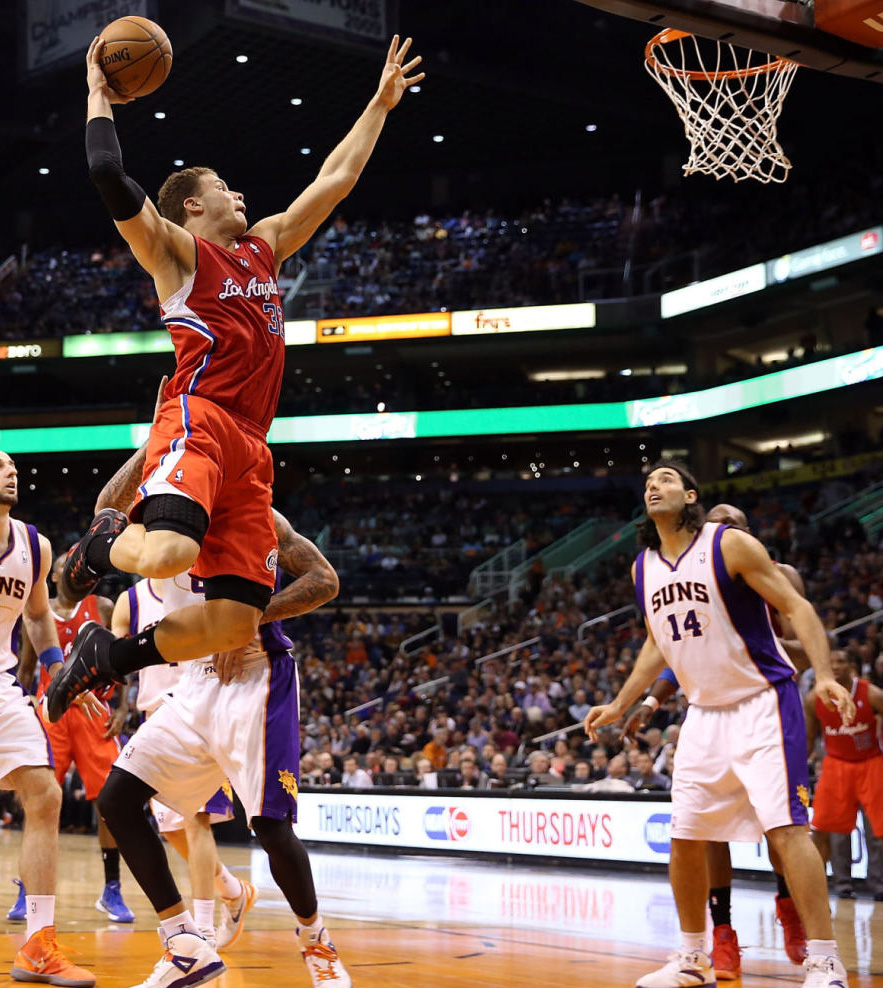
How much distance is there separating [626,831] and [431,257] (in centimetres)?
2184

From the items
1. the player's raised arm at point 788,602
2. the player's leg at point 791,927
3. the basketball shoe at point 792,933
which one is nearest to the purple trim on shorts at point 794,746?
the player's raised arm at point 788,602

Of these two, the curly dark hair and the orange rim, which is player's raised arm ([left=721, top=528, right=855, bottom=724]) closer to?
the curly dark hair

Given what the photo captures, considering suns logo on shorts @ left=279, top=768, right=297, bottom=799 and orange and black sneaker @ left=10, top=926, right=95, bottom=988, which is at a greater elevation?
suns logo on shorts @ left=279, top=768, right=297, bottom=799

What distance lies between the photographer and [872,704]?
9586 mm

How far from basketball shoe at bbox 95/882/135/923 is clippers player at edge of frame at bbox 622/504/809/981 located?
3.53 meters

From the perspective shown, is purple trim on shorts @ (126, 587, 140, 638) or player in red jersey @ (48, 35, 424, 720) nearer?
player in red jersey @ (48, 35, 424, 720)

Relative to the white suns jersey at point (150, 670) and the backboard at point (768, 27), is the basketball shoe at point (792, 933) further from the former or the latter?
the backboard at point (768, 27)

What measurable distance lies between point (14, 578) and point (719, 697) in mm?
3367

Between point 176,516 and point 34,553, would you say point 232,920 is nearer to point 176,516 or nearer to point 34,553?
point 34,553

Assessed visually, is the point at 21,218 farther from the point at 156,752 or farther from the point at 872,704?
the point at 156,752

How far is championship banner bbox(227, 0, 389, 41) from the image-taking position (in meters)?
21.8

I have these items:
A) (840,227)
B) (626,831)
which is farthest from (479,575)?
(626,831)

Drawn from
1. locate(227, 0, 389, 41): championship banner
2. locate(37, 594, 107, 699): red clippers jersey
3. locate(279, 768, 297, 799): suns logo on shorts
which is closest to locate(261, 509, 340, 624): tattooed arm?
locate(279, 768, 297, 799): suns logo on shorts

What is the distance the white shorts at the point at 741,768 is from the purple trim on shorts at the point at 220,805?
8.04 feet
